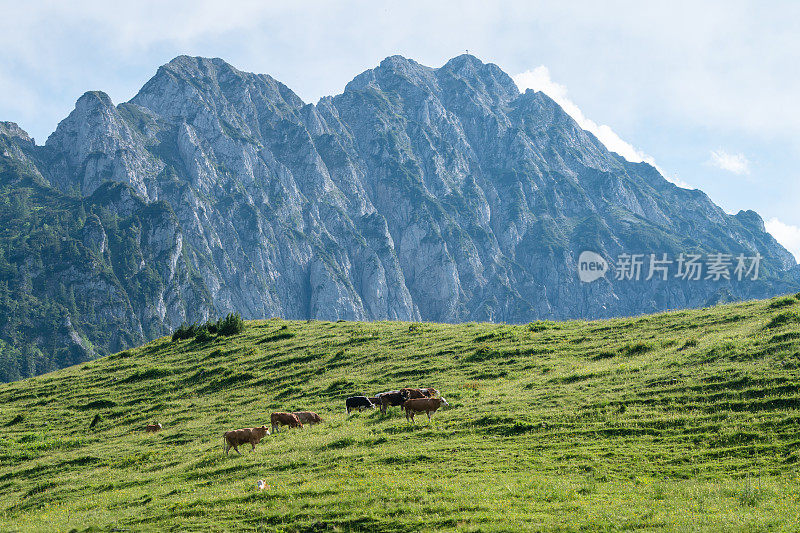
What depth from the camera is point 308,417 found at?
34.8 meters

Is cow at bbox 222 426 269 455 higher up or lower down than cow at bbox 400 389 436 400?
lower down

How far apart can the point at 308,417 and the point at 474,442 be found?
13068 mm

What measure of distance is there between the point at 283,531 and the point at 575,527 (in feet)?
31.8

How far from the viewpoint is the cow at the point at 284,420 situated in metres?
34.2

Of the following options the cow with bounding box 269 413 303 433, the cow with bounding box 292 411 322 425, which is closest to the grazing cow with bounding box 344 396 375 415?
the cow with bounding box 292 411 322 425

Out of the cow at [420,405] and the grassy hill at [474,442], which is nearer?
the grassy hill at [474,442]

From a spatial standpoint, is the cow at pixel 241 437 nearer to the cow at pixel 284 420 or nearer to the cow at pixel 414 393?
the cow at pixel 284 420

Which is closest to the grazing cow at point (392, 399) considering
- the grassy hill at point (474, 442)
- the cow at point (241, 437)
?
the grassy hill at point (474, 442)

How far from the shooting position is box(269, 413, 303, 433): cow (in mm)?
34156

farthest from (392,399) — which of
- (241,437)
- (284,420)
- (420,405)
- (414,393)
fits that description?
(241,437)

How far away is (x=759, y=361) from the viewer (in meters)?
29.3

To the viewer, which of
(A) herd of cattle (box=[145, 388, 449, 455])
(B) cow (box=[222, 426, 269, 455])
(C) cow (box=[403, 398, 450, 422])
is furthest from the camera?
(C) cow (box=[403, 398, 450, 422])

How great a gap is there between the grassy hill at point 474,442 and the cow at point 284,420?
1.93 m

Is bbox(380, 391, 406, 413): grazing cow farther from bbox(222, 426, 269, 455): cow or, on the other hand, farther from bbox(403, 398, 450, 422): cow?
bbox(222, 426, 269, 455): cow
